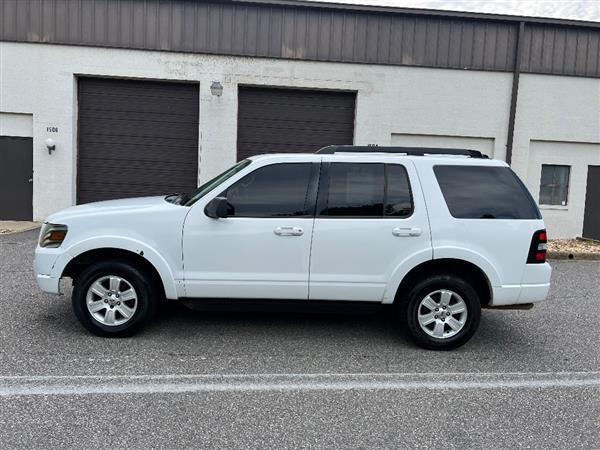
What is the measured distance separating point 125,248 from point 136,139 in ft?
30.3

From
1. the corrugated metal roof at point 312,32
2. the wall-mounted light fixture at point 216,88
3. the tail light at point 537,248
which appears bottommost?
the tail light at point 537,248

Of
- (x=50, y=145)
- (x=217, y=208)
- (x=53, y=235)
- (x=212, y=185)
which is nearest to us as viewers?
(x=217, y=208)

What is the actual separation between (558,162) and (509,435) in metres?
12.0

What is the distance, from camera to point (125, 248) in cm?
473

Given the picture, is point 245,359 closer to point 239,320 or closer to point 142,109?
point 239,320

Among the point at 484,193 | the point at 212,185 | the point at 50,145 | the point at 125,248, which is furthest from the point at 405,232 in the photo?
the point at 50,145

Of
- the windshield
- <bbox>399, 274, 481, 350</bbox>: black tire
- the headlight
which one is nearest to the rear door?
<bbox>399, 274, 481, 350</bbox>: black tire

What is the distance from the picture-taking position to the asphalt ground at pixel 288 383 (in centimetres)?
330

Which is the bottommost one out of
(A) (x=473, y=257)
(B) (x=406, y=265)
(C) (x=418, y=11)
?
(B) (x=406, y=265)

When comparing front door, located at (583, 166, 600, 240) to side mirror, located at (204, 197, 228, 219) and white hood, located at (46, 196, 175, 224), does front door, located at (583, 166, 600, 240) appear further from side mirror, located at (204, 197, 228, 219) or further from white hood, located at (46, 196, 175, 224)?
white hood, located at (46, 196, 175, 224)

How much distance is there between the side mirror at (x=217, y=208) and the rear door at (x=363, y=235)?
87 centimetres

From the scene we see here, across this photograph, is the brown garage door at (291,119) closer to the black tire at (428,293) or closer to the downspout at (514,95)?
the downspout at (514,95)

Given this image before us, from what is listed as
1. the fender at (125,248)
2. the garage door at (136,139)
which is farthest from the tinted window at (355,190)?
the garage door at (136,139)

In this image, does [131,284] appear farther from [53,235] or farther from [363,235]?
[363,235]
